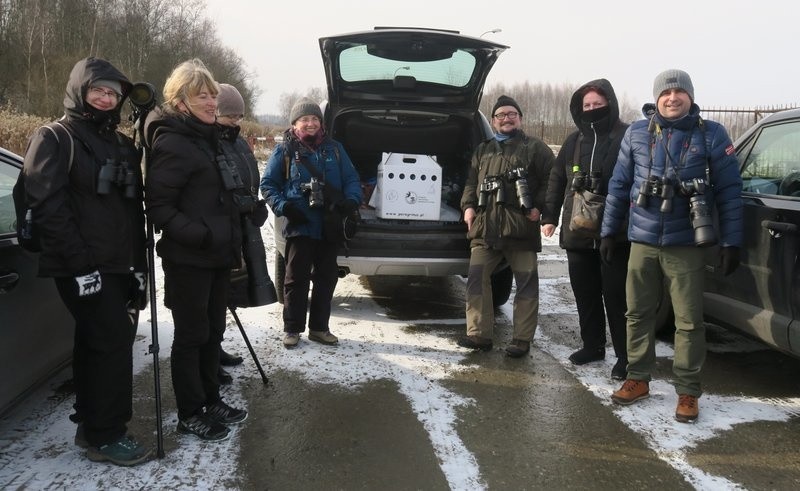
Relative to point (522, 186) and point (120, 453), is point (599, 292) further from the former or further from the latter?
point (120, 453)

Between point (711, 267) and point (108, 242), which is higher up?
point (108, 242)

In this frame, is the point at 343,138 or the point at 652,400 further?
the point at 343,138

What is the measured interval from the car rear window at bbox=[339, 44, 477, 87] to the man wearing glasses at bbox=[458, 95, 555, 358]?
2.95ft

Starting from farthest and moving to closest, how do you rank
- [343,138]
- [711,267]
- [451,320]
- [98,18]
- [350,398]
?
[98,18] < [343,138] < [451,320] < [711,267] < [350,398]

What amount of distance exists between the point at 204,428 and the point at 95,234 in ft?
3.65

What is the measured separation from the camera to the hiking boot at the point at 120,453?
267cm

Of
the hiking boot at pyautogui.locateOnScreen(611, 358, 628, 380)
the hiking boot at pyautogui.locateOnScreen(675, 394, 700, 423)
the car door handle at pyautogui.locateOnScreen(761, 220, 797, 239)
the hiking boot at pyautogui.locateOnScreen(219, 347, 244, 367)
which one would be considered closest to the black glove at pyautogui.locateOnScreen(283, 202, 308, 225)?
the hiking boot at pyautogui.locateOnScreen(219, 347, 244, 367)

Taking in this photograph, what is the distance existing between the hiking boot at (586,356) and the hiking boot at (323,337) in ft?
5.74

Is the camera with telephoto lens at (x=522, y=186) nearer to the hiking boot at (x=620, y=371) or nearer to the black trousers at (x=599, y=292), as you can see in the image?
the black trousers at (x=599, y=292)

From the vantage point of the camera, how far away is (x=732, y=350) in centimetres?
448

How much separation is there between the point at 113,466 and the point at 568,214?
3053 millimetres

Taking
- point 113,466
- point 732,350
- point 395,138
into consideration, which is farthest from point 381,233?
point 732,350

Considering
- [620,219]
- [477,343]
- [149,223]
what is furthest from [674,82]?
[149,223]

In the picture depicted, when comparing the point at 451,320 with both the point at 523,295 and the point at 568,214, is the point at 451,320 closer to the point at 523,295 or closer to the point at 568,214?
the point at 523,295
